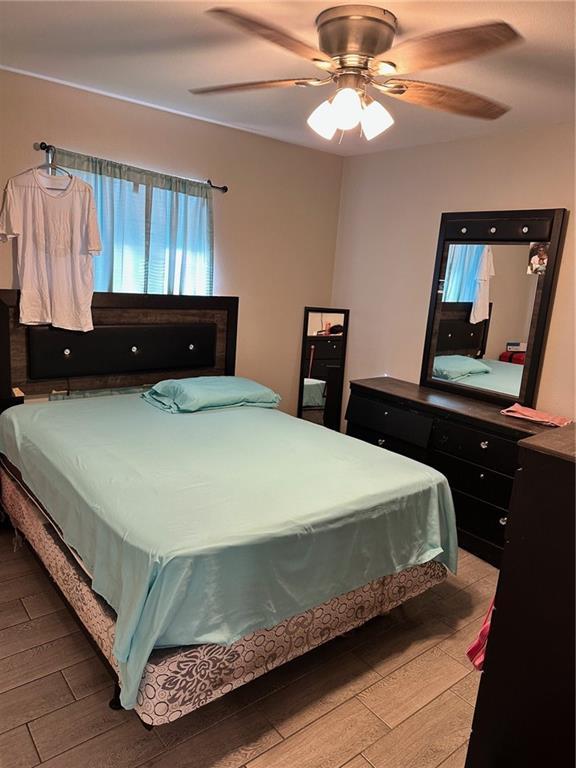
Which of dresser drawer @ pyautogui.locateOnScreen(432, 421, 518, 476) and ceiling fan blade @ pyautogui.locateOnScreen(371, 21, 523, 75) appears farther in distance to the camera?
dresser drawer @ pyautogui.locateOnScreen(432, 421, 518, 476)

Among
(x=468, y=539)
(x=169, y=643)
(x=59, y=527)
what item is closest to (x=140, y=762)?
(x=169, y=643)

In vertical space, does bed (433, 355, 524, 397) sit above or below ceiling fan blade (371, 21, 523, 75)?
below

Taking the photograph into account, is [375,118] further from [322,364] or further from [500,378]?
[322,364]

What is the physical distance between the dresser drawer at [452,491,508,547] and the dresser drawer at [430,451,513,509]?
0.04 meters

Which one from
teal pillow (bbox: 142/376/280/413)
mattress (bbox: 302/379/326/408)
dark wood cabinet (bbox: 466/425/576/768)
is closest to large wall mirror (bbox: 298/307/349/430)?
mattress (bbox: 302/379/326/408)

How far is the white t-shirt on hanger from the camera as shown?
2.89 metres

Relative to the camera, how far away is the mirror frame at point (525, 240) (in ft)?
9.94

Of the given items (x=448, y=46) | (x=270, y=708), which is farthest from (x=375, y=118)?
(x=270, y=708)

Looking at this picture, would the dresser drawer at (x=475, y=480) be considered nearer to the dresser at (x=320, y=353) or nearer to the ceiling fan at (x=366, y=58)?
the dresser at (x=320, y=353)

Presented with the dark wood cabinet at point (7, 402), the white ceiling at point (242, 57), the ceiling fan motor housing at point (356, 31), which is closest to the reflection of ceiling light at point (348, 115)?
the ceiling fan motor housing at point (356, 31)

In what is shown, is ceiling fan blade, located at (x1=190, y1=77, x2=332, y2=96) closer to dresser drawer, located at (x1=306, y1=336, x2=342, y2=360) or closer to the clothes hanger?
the clothes hanger

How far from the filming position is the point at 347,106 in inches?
70.0

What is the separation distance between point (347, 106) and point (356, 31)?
256 millimetres

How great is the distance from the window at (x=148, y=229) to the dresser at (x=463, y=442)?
151cm
